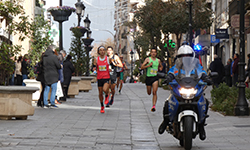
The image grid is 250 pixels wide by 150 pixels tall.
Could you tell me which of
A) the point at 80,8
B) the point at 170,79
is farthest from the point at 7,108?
the point at 80,8

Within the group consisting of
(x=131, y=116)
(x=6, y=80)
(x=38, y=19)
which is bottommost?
(x=131, y=116)

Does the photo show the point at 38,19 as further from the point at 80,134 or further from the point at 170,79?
the point at 170,79

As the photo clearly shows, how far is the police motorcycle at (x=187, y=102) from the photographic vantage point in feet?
26.2

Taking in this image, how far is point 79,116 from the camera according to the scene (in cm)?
1406

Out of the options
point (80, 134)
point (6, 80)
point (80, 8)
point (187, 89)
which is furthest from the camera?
point (80, 8)

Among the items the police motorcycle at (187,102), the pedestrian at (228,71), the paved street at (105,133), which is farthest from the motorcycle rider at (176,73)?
the pedestrian at (228,71)

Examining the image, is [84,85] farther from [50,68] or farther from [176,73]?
[176,73]

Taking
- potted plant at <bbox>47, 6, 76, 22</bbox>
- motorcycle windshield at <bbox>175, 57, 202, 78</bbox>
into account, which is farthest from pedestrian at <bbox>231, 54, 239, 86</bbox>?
motorcycle windshield at <bbox>175, 57, 202, 78</bbox>

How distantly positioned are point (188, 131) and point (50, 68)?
954cm

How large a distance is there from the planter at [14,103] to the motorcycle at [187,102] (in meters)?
4.74

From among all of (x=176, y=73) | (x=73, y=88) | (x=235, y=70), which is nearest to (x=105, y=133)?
(x=176, y=73)

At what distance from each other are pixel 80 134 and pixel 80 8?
20127 millimetres

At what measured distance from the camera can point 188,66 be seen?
8.49 meters

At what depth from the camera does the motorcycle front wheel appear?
311 inches
